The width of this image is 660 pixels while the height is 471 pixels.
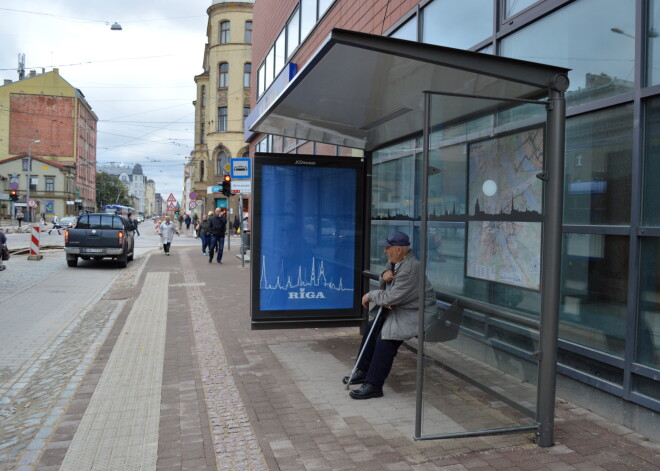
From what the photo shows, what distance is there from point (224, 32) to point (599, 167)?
166ft

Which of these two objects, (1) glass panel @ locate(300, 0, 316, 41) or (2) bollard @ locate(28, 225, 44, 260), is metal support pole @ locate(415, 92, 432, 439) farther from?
(2) bollard @ locate(28, 225, 44, 260)

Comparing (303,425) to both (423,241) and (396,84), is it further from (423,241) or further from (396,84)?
(396,84)

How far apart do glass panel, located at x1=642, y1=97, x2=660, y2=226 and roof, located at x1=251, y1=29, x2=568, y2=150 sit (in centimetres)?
73

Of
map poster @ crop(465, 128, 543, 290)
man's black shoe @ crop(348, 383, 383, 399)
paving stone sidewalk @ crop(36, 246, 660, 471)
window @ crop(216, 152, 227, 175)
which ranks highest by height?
window @ crop(216, 152, 227, 175)

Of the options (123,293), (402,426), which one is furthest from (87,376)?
(123,293)

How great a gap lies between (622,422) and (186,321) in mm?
6348

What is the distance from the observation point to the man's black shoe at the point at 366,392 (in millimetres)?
4961

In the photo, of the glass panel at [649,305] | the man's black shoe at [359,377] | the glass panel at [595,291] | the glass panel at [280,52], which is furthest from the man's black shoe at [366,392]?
the glass panel at [280,52]

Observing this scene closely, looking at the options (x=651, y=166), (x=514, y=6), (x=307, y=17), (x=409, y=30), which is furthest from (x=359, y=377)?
(x=307, y=17)

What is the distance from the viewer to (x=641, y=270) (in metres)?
4.06

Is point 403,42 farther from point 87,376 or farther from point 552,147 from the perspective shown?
point 87,376

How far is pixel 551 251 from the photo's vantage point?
3.87 metres

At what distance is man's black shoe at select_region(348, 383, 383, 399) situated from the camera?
4.96m

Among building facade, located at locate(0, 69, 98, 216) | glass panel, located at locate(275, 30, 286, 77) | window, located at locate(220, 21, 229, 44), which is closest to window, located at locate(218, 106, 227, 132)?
window, located at locate(220, 21, 229, 44)
